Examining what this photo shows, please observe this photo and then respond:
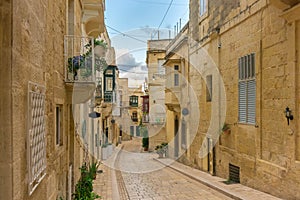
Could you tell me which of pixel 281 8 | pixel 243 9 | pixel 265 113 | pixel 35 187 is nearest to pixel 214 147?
pixel 265 113

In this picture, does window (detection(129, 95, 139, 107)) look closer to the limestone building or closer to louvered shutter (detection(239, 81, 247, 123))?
the limestone building

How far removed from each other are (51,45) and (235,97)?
695 cm

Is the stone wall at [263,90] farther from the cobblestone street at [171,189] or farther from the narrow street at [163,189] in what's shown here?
the narrow street at [163,189]

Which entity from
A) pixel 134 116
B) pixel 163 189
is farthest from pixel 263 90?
pixel 134 116

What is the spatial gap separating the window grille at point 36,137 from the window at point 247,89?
6521mm

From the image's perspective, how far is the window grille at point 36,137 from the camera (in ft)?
10.6

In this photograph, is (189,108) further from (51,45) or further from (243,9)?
(51,45)

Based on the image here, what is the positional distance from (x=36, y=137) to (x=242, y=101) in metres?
7.39

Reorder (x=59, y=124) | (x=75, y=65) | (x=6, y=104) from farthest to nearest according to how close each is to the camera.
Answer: (x=75, y=65)
(x=59, y=124)
(x=6, y=104)

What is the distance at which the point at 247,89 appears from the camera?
30.3 ft

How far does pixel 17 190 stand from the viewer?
277 cm

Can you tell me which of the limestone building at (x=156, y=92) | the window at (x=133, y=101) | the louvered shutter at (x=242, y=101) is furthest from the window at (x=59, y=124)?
the window at (x=133, y=101)

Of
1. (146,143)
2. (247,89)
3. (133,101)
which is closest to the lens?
(247,89)

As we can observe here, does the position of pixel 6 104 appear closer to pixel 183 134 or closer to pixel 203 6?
pixel 203 6
